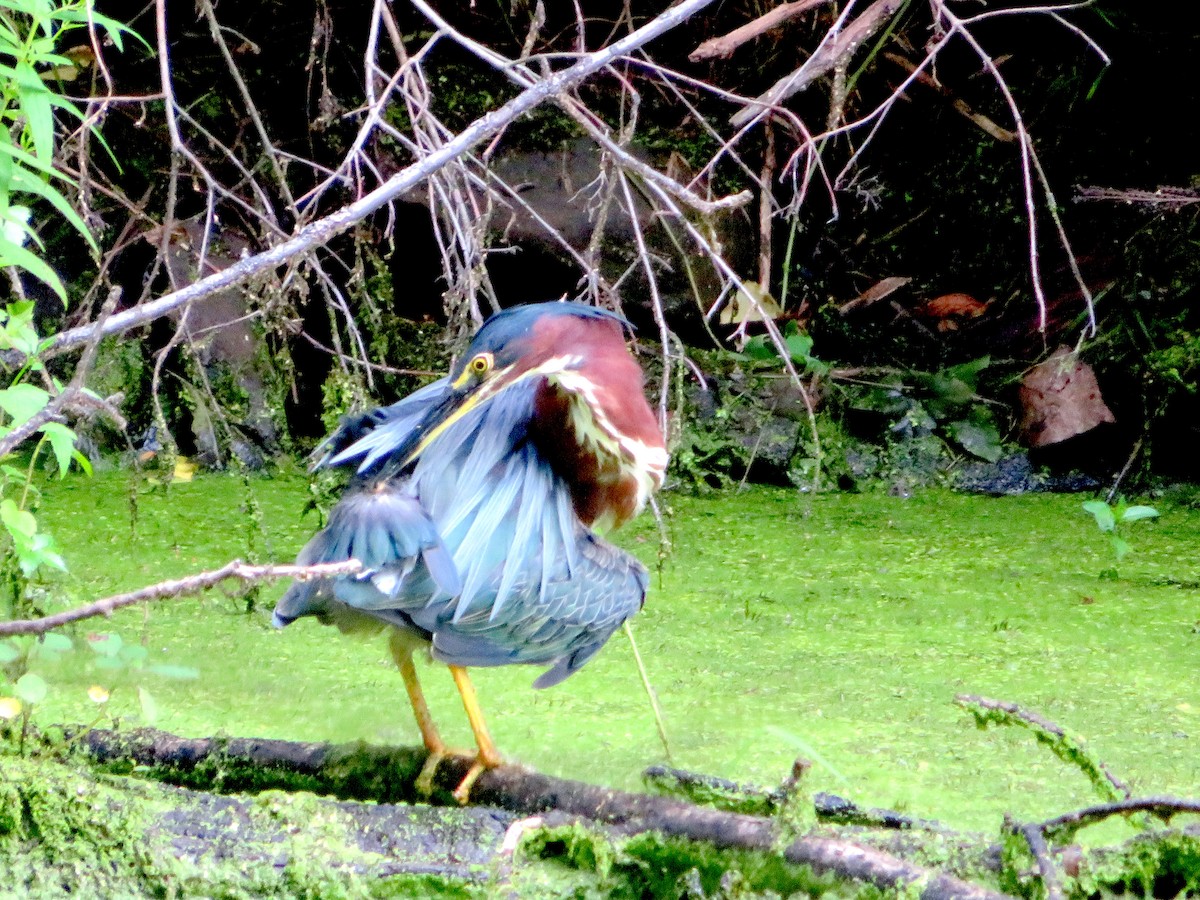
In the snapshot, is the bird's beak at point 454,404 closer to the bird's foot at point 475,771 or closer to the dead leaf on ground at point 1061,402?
the bird's foot at point 475,771

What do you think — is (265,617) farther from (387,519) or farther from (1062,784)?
(1062,784)

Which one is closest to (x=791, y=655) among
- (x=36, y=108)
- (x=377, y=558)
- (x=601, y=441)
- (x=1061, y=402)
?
(x=601, y=441)

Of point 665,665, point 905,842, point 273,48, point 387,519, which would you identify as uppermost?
point 273,48

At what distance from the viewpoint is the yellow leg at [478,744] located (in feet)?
5.16

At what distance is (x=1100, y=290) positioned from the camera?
3918mm

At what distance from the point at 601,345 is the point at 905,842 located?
0.99 m

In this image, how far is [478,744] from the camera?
5.70ft

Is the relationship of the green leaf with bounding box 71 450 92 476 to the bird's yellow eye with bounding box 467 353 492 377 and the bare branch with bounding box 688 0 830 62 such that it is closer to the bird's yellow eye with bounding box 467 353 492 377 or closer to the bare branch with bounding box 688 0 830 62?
the bird's yellow eye with bounding box 467 353 492 377

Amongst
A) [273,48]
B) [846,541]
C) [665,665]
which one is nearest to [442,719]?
[665,665]

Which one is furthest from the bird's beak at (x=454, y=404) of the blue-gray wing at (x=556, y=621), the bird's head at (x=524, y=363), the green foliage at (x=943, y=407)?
the green foliage at (x=943, y=407)

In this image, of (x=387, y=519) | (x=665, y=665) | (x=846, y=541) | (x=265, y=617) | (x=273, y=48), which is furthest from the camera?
(x=273, y=48)

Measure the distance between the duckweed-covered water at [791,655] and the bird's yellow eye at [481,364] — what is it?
57 cm

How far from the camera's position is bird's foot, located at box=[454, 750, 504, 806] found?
156cm

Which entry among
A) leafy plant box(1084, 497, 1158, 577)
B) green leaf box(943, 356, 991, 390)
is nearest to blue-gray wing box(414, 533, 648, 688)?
leafy plant box(1084, 497, 1158, 577)
